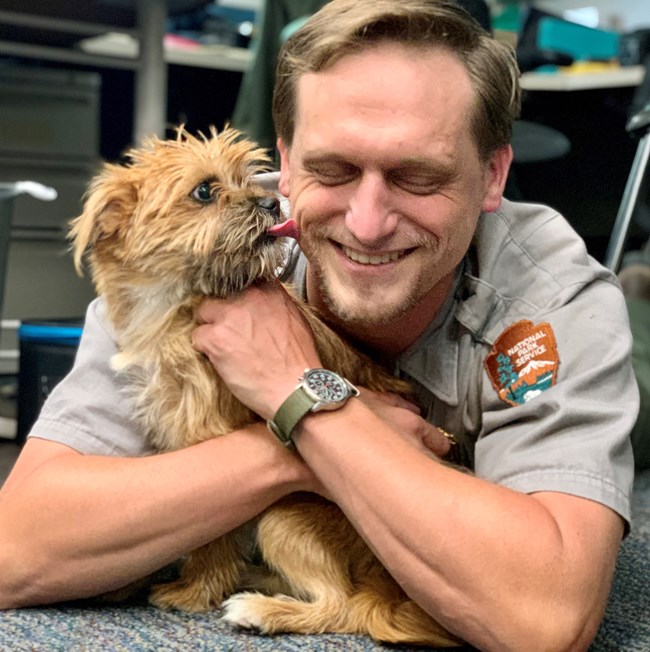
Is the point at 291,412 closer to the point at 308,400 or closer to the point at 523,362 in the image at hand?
the point at 308,400

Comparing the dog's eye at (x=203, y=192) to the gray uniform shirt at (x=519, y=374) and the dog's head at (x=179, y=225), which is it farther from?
the gray uniform shirt at (x=519, y=374)

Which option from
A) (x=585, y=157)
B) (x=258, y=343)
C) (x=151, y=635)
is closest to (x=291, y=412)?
(x=258, y=343)

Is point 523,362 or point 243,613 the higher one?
point 523,362

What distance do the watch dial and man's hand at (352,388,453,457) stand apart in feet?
0.34

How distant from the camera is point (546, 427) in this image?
47.5 inches

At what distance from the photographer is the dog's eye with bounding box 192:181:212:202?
1372 millimetres

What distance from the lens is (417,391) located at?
4.92 ft

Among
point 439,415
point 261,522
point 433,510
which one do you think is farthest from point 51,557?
point 439,415

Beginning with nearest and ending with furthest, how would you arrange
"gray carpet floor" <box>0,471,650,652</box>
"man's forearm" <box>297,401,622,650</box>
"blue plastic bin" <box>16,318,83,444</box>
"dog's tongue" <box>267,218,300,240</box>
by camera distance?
"man's forearm" <box>297,401,622,650</box> < "gray carpet floor" <box>0,471,650,652</box> < "dog's tongue" <box>267,218,300,240</box> < "blue plastic bin" <box>16,318,83,444</box>

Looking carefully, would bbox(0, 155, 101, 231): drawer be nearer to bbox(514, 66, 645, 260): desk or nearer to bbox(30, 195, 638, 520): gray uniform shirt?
bbox(514, 66, 645, 260): desk

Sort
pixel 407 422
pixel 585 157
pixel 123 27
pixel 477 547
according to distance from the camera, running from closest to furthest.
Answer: pixel 477 547, pixel 407 422, pixel 123 27, pixel 585 157

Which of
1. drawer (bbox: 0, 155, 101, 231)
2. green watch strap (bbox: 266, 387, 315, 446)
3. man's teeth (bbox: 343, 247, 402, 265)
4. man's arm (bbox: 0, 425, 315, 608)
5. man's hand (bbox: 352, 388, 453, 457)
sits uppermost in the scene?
man's teeth (bbox: 343, 247, 402, 265)

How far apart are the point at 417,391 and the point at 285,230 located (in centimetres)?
38

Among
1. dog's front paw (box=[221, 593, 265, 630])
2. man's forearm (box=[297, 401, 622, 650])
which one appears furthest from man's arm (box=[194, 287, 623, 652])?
dog's front paw (box=[221, 593, 265, 630])
